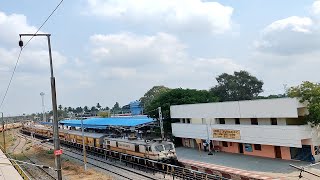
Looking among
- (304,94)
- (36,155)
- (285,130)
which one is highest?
(304,94)

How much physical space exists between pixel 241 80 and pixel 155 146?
54.8m

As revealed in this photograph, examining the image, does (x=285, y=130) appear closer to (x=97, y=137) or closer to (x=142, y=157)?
(x=142, y=157)

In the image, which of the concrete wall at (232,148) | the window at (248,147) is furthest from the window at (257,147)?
the concrete wall at (232,148)

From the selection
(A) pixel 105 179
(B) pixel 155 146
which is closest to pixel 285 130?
(B) pixel 155 146

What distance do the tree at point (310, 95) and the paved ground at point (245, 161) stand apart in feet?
14.1

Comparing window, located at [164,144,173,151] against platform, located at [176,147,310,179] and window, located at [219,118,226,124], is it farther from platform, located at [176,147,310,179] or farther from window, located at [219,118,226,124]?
window, located at [219,118,226,124]

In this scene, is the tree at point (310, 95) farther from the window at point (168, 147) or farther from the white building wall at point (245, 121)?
the window at point (168, 147)

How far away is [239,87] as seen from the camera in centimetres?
8600

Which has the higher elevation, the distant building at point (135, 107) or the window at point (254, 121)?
the distant building at point (135, 107)

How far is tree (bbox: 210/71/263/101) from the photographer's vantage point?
85750mm

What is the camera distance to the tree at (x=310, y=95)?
32.6 meters

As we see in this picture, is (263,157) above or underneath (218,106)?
underneath

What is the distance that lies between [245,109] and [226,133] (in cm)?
455

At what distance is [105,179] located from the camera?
32.2m
